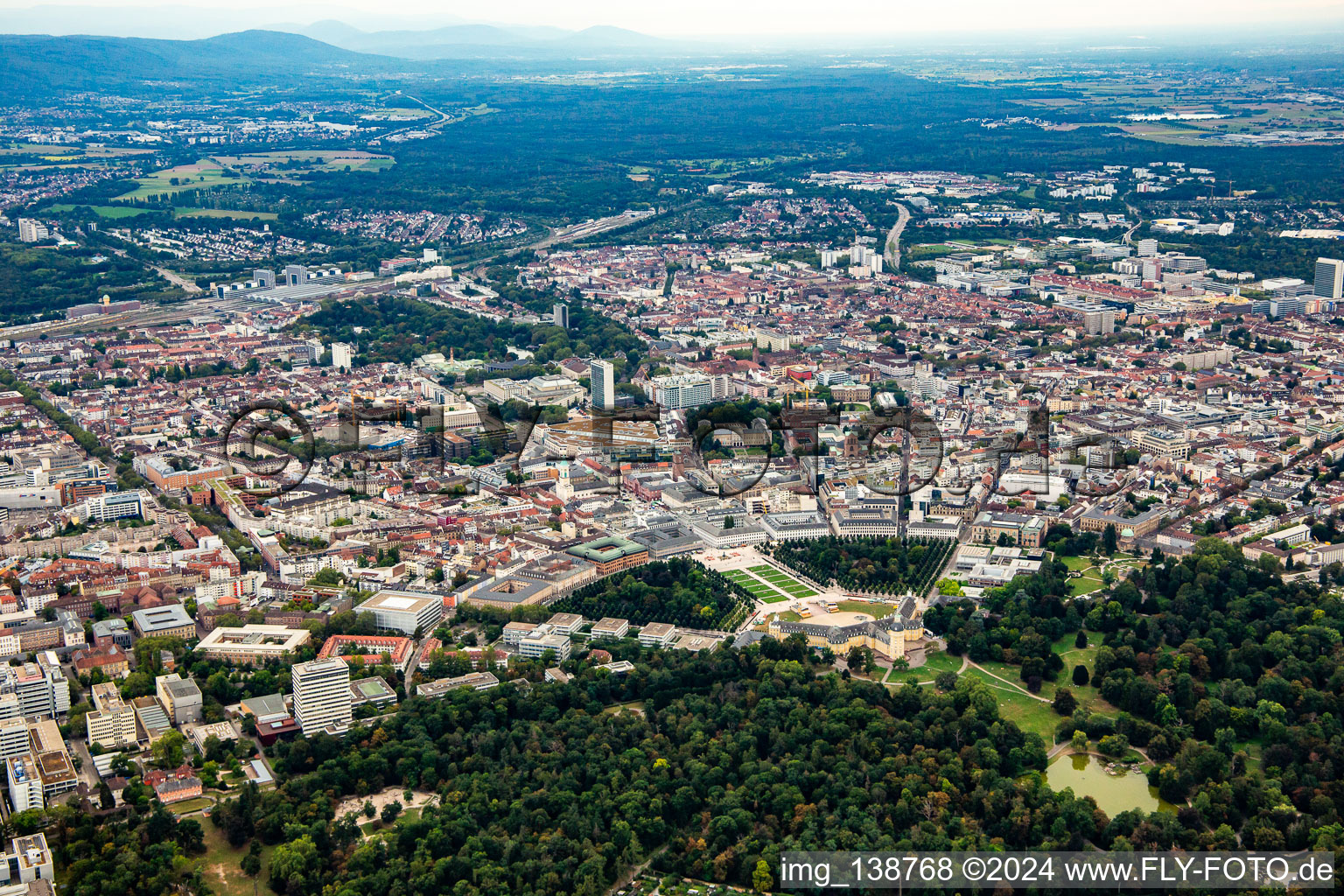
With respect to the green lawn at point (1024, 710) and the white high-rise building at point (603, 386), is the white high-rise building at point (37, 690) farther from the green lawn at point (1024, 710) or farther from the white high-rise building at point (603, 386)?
the white high-rise building at point (603, 386)

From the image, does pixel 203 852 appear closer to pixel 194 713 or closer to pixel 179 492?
pixel 194 713

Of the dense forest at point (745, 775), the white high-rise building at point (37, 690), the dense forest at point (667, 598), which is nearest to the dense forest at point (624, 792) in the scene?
the dense forest at point (745, 775)

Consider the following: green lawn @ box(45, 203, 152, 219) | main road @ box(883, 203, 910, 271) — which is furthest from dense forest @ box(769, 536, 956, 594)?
green lawn @ box(45, 203, 152, 219)

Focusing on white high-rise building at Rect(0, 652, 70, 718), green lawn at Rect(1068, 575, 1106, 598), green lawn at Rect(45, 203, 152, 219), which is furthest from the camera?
green lawn at Rect(45, 203, 152, 219)

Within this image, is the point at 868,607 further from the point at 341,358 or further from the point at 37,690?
the point at 341,358

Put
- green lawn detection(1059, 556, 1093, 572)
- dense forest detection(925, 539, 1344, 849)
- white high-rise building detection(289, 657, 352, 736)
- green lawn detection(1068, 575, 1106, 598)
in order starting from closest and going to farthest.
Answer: dense forest detection(925, 539, 1344, 849) → white high-rise building detection(289, 657, 352, 736) → green lawn detection(1068, 575, 1106, 598) → green lawn detection(1059, 556, 1093, 572)

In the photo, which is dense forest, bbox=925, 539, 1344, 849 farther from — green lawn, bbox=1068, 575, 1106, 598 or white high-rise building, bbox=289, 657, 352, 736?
white high-rise building, bbox=289, 657, 352, 736

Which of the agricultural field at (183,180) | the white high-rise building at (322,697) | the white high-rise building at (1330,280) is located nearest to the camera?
the white high-rise building at (322,697)

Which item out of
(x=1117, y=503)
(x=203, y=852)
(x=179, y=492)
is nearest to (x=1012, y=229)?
(x=1117, y=503)
